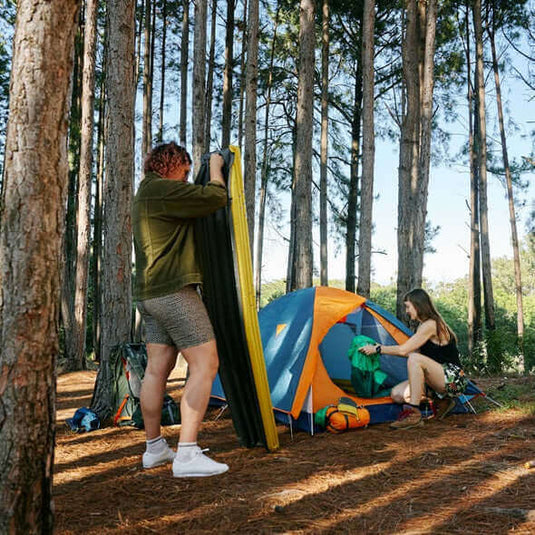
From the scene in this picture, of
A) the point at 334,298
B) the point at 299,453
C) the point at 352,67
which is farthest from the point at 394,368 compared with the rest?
the point at 352,67

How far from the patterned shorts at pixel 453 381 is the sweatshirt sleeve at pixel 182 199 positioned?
8.35ft

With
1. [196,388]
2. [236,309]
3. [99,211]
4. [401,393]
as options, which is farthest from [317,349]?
[99,211]

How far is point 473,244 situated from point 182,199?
37.4 ft

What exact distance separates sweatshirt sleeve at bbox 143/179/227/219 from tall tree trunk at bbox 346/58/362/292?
12231 mm

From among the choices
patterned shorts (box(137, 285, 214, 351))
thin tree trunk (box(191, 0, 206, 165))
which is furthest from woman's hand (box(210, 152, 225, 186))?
thin tree trunk (box(191, 0, 206, 165))

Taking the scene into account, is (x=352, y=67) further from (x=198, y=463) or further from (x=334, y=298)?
(x=198, y=463)

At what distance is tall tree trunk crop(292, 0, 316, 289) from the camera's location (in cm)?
859

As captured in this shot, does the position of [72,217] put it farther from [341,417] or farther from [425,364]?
[425,364]

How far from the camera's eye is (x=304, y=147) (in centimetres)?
887

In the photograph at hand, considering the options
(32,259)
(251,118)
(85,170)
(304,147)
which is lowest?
(32,259)

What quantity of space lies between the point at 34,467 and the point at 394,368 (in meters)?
3.83

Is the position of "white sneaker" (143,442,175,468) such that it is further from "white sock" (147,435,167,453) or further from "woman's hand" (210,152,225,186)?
"woman's hand" (210,152,225,186)

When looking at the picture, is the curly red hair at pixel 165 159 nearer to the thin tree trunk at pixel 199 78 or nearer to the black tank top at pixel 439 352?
the black tank top at pixel 439 352

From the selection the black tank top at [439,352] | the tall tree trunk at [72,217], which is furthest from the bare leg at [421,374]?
the tall tree trunk at [72,217]
